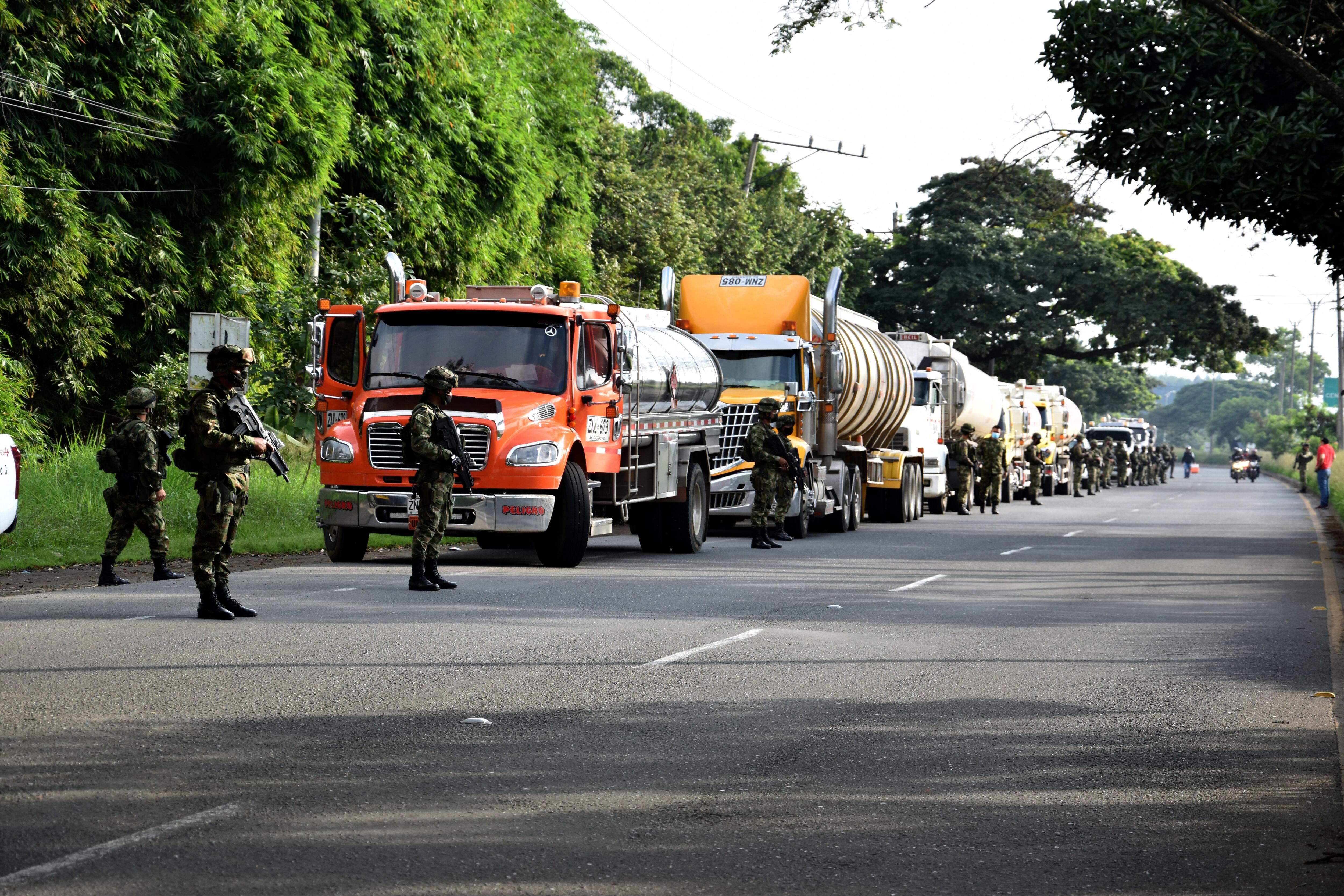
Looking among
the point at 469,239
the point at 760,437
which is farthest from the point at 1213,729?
the point at 469,239

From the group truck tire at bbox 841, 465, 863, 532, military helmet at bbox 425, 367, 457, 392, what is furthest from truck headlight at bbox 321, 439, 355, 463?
truck tire at bbox 841, 465, 863, 532

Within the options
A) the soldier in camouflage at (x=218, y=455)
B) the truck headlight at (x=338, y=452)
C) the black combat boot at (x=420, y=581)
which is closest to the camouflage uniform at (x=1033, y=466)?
the truck headlight at (x=338, y=452)

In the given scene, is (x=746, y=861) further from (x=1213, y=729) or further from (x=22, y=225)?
(x=22, y=225)

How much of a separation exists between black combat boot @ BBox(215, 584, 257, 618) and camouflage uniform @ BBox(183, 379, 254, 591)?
0.56ft

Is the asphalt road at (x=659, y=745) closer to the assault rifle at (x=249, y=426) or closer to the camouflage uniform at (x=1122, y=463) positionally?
the assault rifle at (x=249, y=426)

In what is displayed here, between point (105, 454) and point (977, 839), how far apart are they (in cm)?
1028

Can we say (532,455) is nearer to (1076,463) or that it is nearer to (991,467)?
(991,467)

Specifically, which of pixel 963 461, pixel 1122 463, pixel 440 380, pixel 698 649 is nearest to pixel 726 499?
pixel 440 380

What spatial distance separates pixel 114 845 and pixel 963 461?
98.9 ft

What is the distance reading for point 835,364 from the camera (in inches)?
968

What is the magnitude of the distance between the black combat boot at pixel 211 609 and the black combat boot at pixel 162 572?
3372mm

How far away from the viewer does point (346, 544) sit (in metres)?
17.4

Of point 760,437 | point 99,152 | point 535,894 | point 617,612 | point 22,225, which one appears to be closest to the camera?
point 535,894

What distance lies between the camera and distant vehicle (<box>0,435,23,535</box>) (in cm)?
1406
